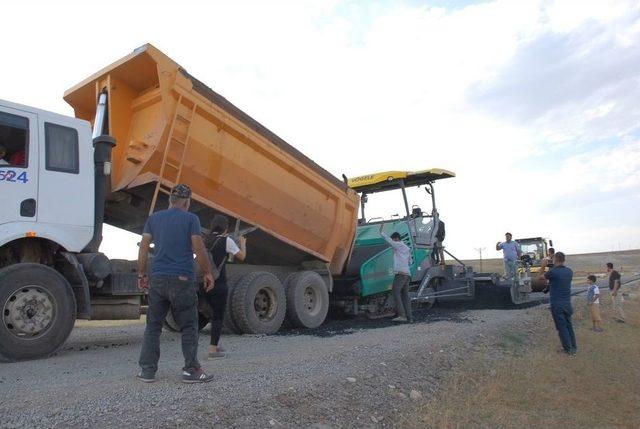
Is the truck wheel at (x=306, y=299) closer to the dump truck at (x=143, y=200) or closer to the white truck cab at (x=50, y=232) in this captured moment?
the dump truck at (x=143, y=200)

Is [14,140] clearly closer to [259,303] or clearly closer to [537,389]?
[259,303]

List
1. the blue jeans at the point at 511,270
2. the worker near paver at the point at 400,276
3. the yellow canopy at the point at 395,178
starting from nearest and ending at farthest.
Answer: the worker near paver at the point at 400,276, the yellow canopy at the point at 395,178, the blue jeans at the point at 511,270

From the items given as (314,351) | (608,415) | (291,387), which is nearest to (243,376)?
(291,387)

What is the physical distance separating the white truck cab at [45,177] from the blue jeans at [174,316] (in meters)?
2.08

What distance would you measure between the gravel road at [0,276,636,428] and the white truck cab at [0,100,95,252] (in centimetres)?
132

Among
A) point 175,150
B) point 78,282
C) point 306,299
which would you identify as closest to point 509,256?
point 306,299

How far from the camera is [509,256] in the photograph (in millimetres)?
13391

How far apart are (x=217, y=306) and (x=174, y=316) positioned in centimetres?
137

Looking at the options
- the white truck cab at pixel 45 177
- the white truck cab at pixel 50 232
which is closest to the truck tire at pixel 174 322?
the white truck cab at pixel 50 232

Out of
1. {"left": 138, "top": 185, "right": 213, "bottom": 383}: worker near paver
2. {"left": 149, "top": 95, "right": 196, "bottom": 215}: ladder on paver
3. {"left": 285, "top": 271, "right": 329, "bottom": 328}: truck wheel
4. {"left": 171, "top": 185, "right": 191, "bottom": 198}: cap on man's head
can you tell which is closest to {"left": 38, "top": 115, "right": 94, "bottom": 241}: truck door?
{"left": 149, "top": 95, "right": 196, "bottom": 215}: ladder on paver

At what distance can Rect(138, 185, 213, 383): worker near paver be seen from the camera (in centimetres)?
416

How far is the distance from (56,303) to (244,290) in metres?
2.66

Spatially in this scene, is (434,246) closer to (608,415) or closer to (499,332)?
(499,332)

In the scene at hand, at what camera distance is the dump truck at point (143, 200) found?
5.47 metres
